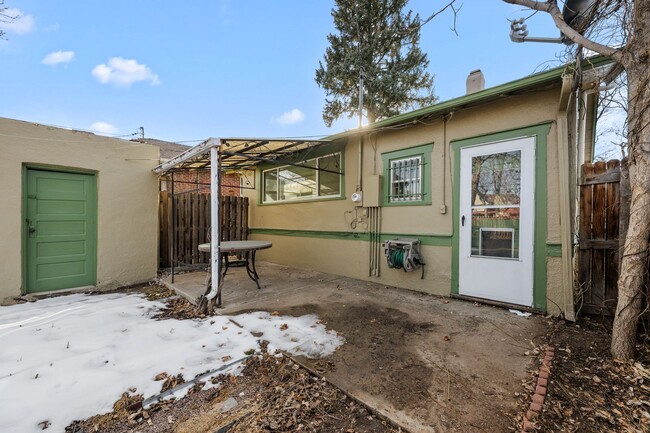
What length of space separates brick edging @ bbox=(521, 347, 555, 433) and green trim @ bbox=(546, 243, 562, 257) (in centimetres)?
129

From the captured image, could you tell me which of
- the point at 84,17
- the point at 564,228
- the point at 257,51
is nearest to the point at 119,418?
the point at 564,228

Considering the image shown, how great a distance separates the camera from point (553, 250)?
3131 mm

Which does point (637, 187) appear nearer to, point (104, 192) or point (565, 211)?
point (565, 211)

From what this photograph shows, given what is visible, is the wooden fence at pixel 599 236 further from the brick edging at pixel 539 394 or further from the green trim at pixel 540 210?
the brick edging at pixel 539 394

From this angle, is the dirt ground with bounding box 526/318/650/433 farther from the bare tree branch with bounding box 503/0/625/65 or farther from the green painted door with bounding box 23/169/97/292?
the green painted door with bounding box 23/169/97/292

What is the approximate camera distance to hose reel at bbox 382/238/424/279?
13.5ft

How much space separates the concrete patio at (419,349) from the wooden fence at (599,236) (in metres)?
0.68

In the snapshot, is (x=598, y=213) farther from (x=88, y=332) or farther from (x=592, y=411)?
(x=88, y=332)

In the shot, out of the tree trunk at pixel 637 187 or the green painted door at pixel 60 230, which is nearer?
the tree trunk at pixel 637 187

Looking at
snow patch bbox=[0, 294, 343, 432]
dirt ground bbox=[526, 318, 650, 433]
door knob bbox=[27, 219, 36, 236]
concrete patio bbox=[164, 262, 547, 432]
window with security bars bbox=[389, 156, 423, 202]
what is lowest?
snow patch bbox=[0, 294, 343, 432]

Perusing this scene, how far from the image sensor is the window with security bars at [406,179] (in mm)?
4355

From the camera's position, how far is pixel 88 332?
2799 mm

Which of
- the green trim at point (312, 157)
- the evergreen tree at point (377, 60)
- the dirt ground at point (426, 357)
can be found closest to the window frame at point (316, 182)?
the green trim at point (312, 157)

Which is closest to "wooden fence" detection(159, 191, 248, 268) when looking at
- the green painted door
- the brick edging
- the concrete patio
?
the green painted door
